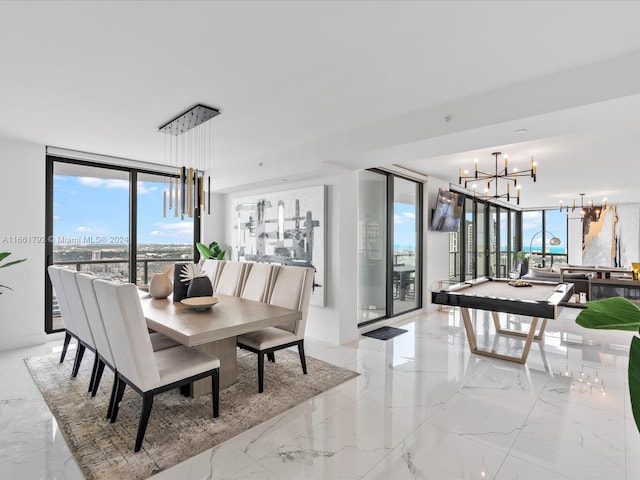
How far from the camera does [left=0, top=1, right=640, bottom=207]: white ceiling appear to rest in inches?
71.9

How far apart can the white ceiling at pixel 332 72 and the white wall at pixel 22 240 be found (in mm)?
339

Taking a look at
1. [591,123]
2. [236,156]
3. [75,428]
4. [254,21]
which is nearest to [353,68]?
[254,21]

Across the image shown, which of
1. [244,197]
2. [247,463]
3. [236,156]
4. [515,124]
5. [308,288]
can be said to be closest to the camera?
[247,463]

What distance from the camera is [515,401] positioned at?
9.11 feet

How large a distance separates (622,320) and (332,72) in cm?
217

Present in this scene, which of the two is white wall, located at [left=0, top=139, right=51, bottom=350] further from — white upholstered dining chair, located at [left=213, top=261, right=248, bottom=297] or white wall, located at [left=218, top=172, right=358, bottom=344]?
white wall, located at [left=218, top=172, right=358, bottom=344]

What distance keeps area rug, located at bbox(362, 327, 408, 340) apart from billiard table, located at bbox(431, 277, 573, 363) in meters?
1.06

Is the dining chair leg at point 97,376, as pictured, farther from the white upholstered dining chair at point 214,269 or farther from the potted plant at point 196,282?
the white upholstered dining chair at point 214,269

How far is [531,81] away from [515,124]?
0.31 m

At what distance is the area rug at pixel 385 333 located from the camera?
4676mm

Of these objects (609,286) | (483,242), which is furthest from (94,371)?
(483,242)

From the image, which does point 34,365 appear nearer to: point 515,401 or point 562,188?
point 515,401

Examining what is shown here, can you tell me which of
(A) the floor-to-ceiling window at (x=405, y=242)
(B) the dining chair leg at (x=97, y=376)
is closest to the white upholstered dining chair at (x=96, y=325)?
(B) the dining chair leg at (x=97, y=376)

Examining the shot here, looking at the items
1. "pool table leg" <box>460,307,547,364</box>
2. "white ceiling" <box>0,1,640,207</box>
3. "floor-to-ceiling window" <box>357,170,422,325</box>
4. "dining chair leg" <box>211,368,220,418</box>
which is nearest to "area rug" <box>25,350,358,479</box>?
"dining chair leg" <box>211,368,220,418</box>
